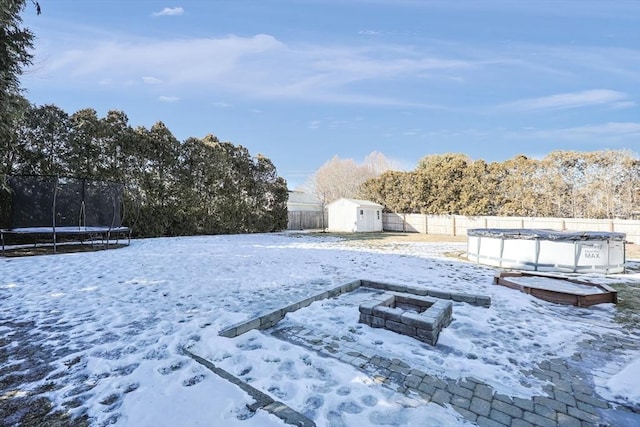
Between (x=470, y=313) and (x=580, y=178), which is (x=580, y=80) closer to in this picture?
(x=580, y=178)

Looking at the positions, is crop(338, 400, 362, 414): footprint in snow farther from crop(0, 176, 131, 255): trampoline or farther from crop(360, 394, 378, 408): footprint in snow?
crop(0, 176, 131, 255): trampoline

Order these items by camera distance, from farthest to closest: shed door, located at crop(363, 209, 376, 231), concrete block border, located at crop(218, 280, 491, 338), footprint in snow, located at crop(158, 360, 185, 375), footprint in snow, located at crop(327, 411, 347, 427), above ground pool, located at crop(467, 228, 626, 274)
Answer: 1. shed door, located at crop(363, 209, 376, 231)
2. above ground pool, located at crop(467, 228, 626, 274)
3. concrete block border, located at crop(218, 280, 491, 338)
4. footprint in snow, located at crop(158, 360, 185, 375)
5. footprint in snow, located at crop(327, 411, 347, 427)

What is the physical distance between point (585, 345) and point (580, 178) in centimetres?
1581

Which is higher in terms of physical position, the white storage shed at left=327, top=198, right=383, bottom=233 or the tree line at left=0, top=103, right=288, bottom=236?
the tree line at left=0, top=103, right=288, bottom=236

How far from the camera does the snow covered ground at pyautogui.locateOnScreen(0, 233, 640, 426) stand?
1.91 metres

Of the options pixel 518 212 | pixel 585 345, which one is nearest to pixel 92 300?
pixel 585 345

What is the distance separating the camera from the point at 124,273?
594 cm

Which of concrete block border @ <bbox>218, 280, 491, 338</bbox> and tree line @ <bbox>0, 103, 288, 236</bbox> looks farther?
tree line @ <bbox>0, 103, 288, 236</bbox>

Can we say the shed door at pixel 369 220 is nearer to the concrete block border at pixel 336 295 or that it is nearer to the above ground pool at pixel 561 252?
the above ground pool at pixel 561 252

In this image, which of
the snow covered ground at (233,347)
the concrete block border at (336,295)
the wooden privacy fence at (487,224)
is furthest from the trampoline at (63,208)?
the wooden privacy fence at (487,224)

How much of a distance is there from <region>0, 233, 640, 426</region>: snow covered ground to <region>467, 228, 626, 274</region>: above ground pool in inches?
97.3

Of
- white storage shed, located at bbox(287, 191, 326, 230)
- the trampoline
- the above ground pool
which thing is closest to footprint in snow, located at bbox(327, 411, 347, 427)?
the above ground pool

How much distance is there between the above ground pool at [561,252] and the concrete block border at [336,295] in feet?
13.2

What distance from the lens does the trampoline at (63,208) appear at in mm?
9539
